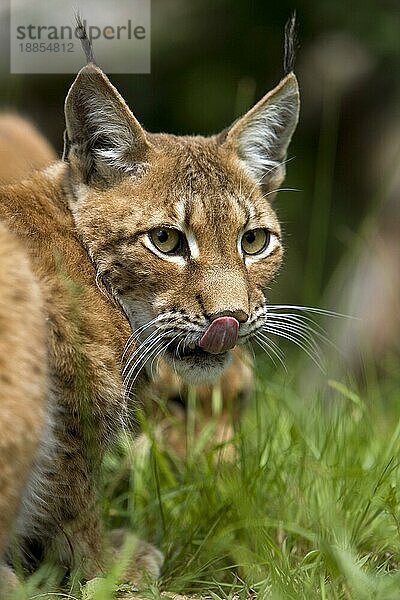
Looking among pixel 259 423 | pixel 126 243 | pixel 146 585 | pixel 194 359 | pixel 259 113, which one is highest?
pixel 259 113

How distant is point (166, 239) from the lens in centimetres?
347

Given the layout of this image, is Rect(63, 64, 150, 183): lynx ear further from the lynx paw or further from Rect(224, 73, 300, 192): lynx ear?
the lynx paw

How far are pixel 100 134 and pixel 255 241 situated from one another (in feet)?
2.15

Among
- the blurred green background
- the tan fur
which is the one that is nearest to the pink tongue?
the tan fur

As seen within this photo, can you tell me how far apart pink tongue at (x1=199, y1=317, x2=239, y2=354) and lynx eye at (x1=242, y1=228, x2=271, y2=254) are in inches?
14.9

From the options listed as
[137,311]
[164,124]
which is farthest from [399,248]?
[137,311]

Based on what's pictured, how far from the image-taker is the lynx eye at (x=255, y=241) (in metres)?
3.65

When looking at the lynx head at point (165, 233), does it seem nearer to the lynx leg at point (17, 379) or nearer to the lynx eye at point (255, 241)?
the lynx eye at point (255, 241)

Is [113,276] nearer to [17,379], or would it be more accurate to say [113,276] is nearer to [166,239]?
[166,239]

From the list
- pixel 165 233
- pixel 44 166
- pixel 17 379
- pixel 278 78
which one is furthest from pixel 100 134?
pixel 278 78

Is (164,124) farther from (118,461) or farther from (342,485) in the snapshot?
(342,485)

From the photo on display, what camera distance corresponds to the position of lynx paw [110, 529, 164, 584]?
3.46m

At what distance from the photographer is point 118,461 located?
4.01 m

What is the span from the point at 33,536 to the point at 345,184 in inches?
226
